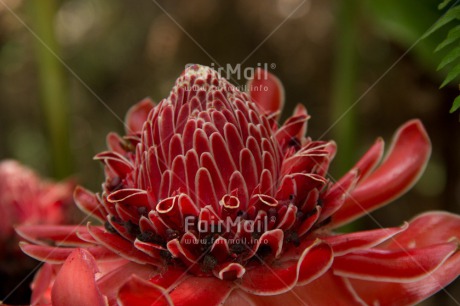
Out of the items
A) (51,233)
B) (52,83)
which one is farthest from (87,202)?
(52,83)

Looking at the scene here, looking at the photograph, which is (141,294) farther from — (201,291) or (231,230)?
(231,230)

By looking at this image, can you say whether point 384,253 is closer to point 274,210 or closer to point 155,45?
point 274,210

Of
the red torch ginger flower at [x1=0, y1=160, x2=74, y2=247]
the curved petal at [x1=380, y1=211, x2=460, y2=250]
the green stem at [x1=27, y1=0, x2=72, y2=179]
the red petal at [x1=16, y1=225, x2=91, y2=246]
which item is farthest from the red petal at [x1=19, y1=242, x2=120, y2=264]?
the green stem at [x1=27, y1=0, x2=72, y2=179]

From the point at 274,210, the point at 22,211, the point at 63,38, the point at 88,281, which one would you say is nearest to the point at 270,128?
the point at 274,210

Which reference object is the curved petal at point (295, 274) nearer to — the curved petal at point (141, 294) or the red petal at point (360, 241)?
the red petal at point (360, 241)

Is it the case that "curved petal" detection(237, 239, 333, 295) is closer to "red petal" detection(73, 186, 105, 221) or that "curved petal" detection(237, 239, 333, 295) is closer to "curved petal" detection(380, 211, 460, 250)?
"curved petal" detection(380, 211, 460, 250)

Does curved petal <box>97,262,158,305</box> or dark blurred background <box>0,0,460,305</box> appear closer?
curved petal <box>97,262,158,305</box>
